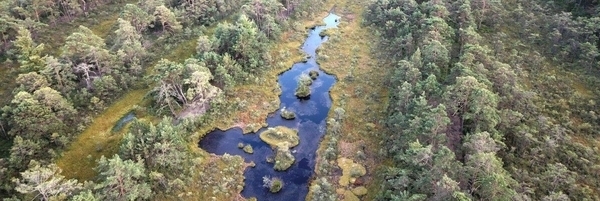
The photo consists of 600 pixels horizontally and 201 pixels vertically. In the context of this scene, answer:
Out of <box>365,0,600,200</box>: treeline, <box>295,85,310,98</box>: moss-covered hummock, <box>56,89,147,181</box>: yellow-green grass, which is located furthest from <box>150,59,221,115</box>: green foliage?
<box>365,0,600,200</box>: treeline

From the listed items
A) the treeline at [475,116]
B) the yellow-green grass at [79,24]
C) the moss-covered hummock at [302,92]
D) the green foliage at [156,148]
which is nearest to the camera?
the treeline at [475,116]

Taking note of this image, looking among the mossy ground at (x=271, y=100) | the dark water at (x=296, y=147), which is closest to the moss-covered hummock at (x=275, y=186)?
the dark water at (x=296, y=147)

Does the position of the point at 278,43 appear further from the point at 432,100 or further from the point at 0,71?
the point at 0,71

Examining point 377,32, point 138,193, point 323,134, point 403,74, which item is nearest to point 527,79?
point 403,74

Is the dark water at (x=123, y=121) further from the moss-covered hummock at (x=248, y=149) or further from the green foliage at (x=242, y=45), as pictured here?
the moss-covered hummock at (x=248, y=149)

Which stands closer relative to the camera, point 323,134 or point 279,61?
point 323,134

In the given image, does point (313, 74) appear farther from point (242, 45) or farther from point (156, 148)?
point (156, 148)

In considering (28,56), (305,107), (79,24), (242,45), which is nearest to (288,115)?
(305,107)
